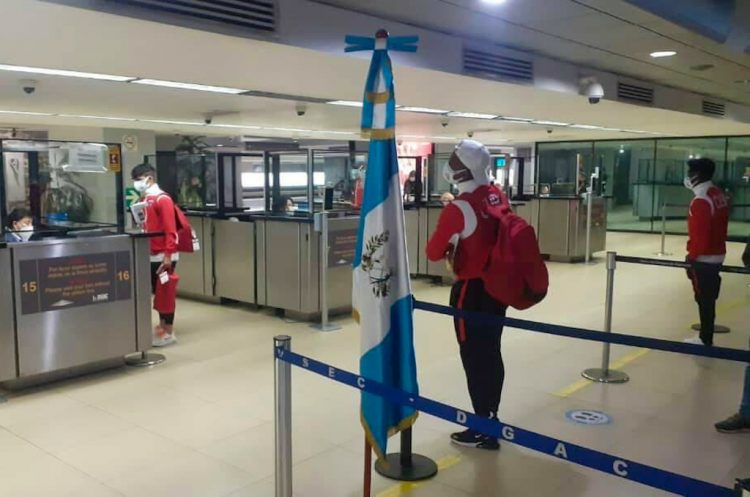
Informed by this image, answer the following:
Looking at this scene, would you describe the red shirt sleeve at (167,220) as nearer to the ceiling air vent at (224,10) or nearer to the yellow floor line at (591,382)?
the ceiling air vent at (224,10)

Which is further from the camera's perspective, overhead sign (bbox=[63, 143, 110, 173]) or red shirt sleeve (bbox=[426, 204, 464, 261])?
overhead sign (bbox=[63, 143, 110, 173])

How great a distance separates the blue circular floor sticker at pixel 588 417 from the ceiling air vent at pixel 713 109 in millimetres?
6508

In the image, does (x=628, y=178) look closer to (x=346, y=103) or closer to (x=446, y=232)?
(x=346, y=103)

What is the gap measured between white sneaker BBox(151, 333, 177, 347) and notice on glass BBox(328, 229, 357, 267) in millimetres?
1765

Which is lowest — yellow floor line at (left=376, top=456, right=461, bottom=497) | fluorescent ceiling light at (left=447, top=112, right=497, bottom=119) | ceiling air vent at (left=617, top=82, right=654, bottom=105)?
yellow floor line at (left=376, top=456, right=461, bottom=497)

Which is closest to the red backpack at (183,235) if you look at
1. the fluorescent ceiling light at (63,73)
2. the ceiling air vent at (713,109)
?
the fluorescent ceiling light at (63,73)

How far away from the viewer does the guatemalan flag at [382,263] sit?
3035mm

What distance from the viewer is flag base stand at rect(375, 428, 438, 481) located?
345cm

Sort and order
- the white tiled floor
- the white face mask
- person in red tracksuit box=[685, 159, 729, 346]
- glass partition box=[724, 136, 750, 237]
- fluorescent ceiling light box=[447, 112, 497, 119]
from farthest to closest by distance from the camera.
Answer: glass partition box=[724, 136, 750, 237] < fluorescent ceiling light box=[447, 112, 497, 119] < the white face mask < person in red tracksuit box=[685, 159, 729, 346] < the white tiled floor

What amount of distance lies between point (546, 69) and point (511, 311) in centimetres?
301

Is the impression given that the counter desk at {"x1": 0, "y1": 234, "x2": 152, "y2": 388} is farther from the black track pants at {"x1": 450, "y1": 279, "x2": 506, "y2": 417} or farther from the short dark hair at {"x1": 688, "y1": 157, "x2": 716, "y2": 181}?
the short dark hair at {"x1": 688, "y1": 157, "x2": 716, "y2": 181}

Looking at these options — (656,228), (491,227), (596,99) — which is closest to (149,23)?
(491,227)

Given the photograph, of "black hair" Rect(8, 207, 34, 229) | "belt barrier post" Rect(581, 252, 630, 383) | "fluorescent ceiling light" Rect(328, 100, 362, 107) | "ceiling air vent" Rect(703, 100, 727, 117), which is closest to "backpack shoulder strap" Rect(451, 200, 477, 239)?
"belt barrier post" Rect(581, 252, 630, 383)

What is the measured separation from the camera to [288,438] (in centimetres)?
287
